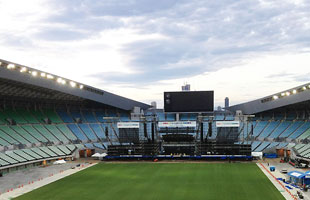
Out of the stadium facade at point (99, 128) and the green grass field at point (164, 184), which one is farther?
the stadium facade at point (99, 128)

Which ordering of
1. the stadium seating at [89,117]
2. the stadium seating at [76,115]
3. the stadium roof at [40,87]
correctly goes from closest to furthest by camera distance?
the stadium roof at [40,87]
the stadium seating at [76,115]
the stadium seating at [89,117]

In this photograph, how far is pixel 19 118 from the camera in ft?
216

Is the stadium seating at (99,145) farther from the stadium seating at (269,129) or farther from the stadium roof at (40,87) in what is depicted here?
the stadium seating at (269,129)

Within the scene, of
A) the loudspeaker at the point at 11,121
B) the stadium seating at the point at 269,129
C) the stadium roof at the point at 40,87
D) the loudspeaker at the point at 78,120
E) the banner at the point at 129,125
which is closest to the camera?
the stadium roof at the point at 40,87

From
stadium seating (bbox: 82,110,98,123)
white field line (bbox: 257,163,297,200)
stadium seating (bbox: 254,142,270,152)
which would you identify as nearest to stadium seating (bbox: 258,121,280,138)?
stadium seating (bbox: 254,142,270,152)

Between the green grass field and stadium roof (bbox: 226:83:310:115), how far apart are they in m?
18.2

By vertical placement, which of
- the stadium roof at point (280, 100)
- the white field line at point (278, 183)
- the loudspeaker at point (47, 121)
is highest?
the stadium roof at point (280, 100)

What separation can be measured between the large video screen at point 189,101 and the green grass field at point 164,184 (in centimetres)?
1892

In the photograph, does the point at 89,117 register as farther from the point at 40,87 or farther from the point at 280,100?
the point at 280,100

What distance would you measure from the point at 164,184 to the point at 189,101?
33.4 metres

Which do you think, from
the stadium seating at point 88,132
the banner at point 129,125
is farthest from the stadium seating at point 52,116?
the banner at point 129,125

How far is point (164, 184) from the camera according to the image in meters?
39.0

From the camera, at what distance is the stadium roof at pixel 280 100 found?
58.7 metres

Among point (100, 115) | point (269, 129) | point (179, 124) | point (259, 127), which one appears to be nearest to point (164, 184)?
point (179, 124)
